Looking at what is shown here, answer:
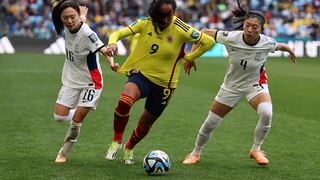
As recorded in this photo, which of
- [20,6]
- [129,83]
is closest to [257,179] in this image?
[129,83]

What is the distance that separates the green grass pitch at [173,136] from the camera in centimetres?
896

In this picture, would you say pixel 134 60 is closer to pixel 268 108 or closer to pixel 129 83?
pixel 129 83

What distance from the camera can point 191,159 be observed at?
9844mm

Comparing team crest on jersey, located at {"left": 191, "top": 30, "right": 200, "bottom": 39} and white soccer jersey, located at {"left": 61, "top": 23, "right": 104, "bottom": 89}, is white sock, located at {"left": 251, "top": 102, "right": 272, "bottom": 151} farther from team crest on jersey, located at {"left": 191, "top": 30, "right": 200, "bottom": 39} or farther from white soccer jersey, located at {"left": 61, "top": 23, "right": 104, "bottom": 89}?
white soccer jersey, located at {"left": 61, "top": 23, "right": 104, "bottom": 89}

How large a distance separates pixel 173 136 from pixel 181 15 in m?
30.4

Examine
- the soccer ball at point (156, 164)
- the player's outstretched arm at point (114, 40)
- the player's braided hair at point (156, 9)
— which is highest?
the player's braided hair at point (156, 9)

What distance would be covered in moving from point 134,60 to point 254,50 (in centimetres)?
160

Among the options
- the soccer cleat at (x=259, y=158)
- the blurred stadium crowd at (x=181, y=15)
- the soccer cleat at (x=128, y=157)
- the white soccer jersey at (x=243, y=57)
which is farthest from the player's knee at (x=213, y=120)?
the blurred stadium crowd at (x=181, y=15)

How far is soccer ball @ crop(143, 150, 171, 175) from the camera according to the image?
8.64m

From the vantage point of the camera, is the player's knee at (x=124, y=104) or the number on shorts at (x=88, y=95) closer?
the player's knee at (x=124, y=104)

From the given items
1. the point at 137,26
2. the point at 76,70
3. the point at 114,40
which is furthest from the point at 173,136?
the point at 114,40

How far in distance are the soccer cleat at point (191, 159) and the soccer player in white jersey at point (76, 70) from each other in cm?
146

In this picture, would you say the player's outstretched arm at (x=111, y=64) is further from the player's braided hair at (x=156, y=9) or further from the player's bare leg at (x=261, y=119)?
the player's bare leg at (x=261, y=119)

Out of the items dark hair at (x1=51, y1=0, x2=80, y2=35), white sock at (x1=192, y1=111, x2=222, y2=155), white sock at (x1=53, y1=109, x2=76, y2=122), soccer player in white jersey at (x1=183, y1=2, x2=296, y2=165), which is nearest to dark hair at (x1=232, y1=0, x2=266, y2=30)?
soccer player in white jersey at (x1=183, y1=2, x2=296, y2=165)
